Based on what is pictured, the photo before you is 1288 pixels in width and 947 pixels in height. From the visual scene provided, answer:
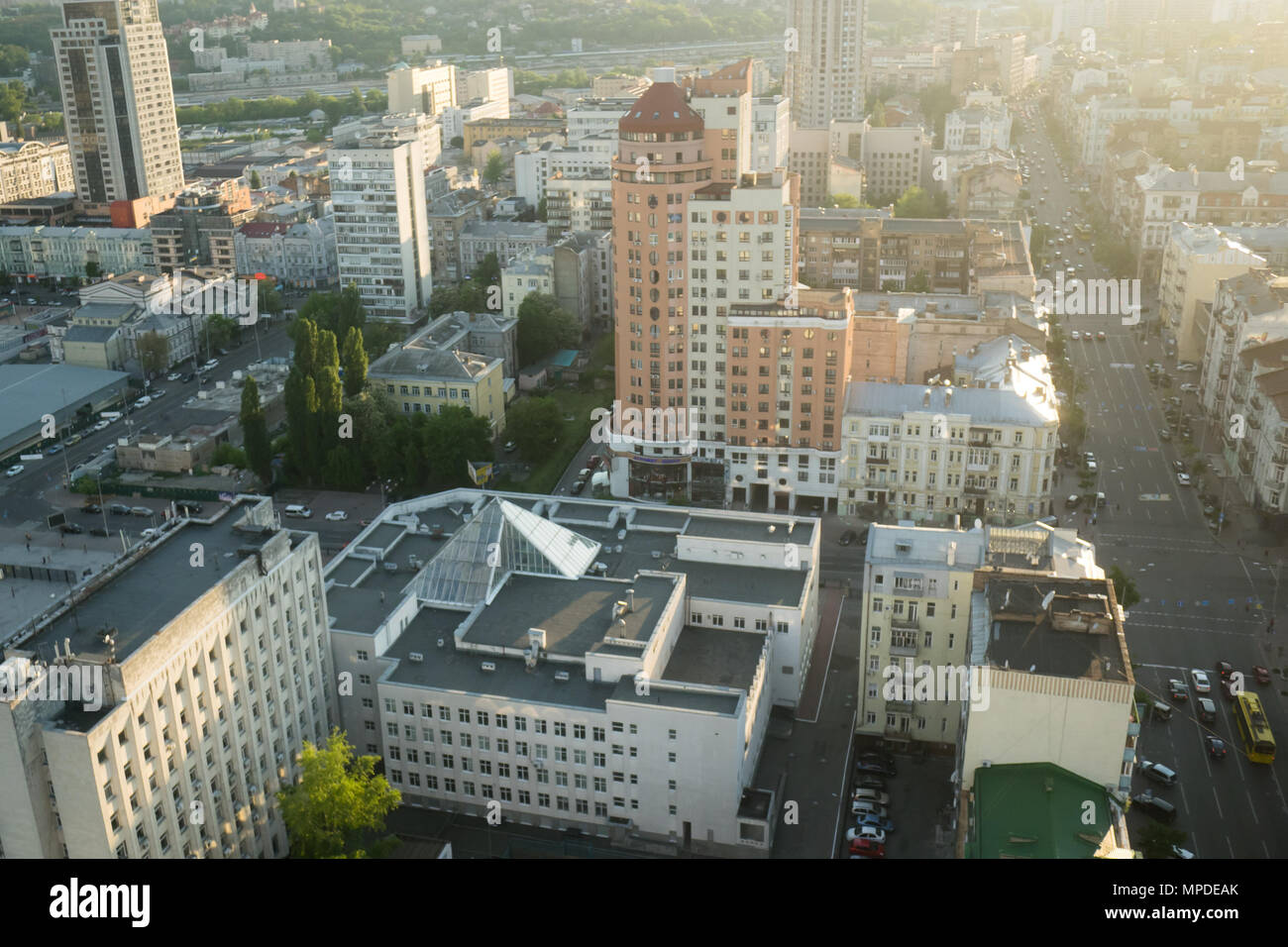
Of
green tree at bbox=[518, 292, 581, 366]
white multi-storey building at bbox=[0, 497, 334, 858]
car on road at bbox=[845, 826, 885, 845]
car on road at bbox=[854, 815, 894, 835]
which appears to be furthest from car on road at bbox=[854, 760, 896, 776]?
green tree at bbox=[518, 292, 581, 366]

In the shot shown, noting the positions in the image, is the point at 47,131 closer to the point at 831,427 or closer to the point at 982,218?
the point at 982,218

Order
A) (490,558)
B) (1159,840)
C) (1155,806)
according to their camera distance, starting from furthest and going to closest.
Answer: (490,558) → (1155,806) → (1159,840)

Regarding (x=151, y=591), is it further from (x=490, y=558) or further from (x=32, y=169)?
(x=32, y=169)

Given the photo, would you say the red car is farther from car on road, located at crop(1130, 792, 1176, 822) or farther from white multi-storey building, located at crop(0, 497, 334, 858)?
white multi-storey building, located at crop(0, 497, 334, 858)

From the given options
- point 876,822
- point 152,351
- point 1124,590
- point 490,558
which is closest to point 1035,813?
point 876,822
